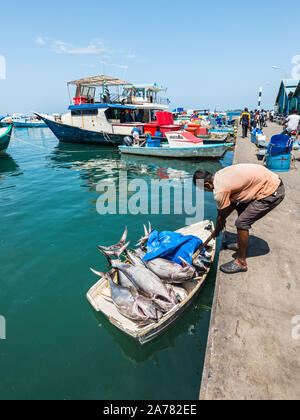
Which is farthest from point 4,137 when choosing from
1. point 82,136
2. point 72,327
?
point 72,327

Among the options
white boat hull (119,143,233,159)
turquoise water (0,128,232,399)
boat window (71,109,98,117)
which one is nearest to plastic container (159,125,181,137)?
white boat hull (119,143,233,159)

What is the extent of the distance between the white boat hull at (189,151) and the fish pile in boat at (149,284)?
12.5m

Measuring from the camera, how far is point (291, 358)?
2352 mm

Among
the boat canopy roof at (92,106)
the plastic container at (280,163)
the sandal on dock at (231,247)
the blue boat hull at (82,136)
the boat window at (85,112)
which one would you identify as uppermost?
the boat canopy roof at (92,106)

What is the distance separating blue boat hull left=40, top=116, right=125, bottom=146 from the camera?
2223 centimetres

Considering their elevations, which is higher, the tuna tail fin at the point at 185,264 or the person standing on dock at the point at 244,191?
the person standing on dock at the point at 244,191

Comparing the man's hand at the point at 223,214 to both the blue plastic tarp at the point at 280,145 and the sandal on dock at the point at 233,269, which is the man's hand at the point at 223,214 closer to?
the sandal on dock at the point at 233,269

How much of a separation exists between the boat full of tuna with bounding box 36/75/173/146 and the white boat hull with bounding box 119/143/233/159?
543cm

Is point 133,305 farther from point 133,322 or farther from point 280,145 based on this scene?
point 280,145

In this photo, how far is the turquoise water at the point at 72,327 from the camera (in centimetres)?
314

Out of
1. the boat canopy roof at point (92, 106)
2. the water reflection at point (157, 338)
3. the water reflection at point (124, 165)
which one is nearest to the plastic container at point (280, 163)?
the water reflection at point (124, 165)

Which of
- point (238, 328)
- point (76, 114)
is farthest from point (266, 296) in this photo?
point (76, 114)

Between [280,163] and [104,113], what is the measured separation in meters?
17.7

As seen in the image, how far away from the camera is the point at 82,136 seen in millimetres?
23438
